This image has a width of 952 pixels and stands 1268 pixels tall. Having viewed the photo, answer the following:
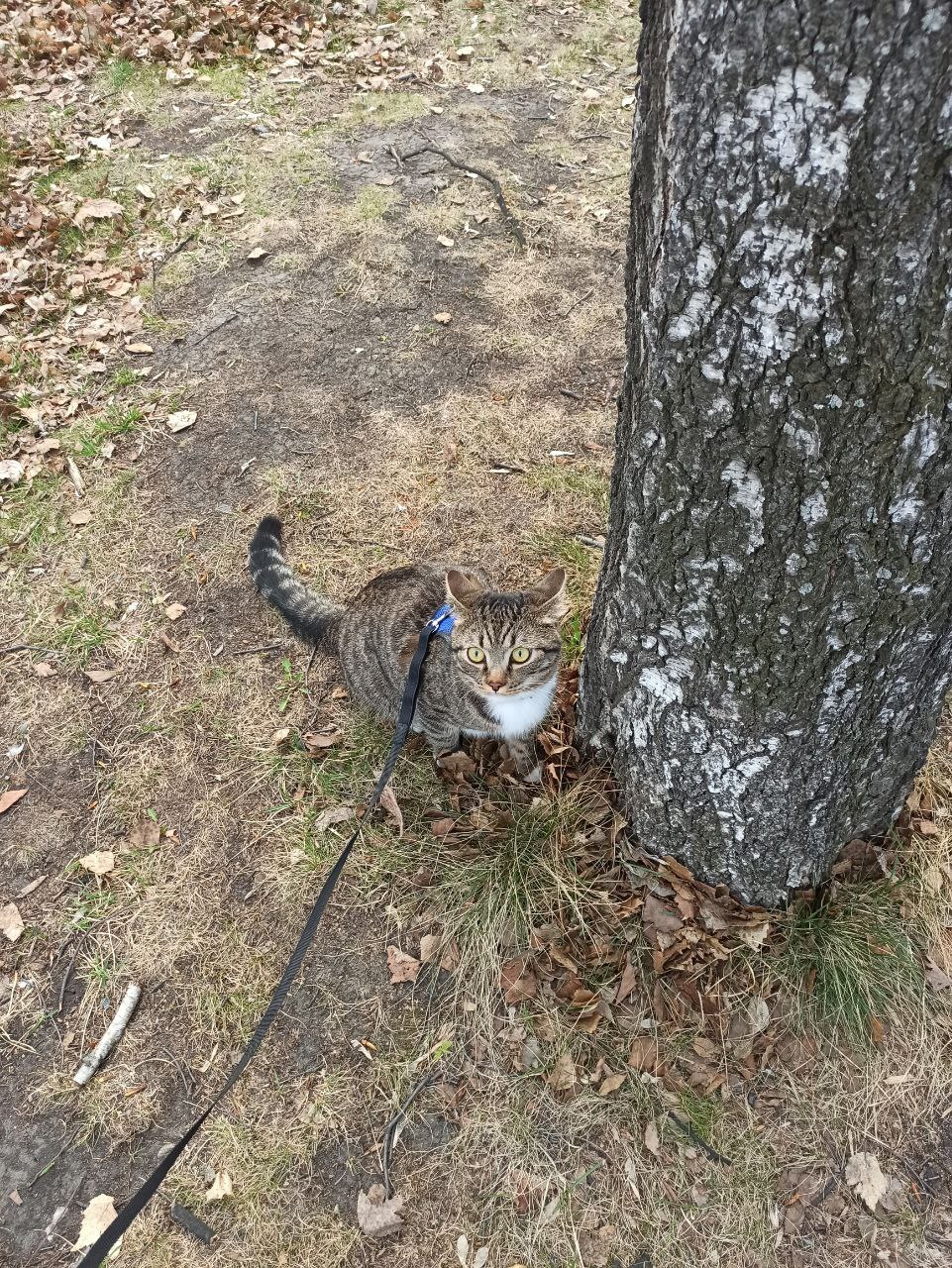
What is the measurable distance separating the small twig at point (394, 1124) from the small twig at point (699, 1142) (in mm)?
870

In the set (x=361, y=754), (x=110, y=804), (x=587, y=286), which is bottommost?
(x=110, y=804)

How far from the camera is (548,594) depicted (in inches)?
118

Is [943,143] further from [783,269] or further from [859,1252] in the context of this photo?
[859,1252]

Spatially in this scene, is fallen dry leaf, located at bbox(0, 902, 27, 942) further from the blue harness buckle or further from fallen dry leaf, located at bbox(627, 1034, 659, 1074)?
fallen dry leaf, located at bbox(627, 1034, 659, 1074)

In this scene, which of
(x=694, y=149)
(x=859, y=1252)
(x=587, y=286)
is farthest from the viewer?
(x=587, y=286)

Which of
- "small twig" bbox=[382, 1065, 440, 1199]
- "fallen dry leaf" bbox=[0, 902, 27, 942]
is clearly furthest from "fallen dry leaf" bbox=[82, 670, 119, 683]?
"small twig" bbox=[382, 1065, 440, 1199]

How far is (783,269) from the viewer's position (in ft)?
5.21

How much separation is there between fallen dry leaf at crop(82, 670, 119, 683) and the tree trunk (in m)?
2.70

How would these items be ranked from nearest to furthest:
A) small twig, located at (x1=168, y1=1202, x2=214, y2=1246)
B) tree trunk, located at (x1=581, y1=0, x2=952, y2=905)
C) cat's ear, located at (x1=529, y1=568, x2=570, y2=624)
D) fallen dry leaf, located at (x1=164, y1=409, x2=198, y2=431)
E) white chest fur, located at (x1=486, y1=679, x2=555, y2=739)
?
1. tree trunk, located at (x1=581, y1=0, x2=952, y2=905)
2. small twig, located at (x1=168, y1=1202, x2=214, y2=1246)
3. cat's ear, located at (x1=529, y1=568, x2=570, y2=624)
4. white chest fur, located at (x1=486, y1=679, x2=555, y2=739)
5. fallen dry leaf, located at (x1=164, y1=409, x2=198, y2=431)

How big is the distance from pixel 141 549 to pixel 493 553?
7.01ft

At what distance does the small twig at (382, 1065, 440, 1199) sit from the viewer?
8.97 ft

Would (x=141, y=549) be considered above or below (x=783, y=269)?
below

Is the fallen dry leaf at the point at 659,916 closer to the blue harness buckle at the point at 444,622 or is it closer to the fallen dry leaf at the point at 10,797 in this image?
the blue harness buckle at the point at 444,622

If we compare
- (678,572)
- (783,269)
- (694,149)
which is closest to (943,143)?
(783,269)
